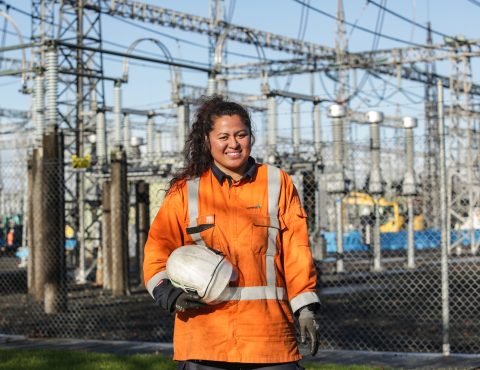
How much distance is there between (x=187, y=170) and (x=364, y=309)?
11574 millimetres

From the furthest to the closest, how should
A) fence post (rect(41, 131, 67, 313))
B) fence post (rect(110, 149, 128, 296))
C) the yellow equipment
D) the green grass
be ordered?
the yellow equipment → fence post (rect(110, 149, 128, 296)) → fence post (rect(41, 131, 67, 313)) → the green grass

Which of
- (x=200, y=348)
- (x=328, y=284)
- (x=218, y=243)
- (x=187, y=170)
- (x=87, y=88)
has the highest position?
(x=87, y=88)

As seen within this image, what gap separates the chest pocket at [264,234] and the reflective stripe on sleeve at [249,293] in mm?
160

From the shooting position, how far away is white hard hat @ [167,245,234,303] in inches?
164

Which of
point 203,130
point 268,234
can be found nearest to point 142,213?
point 203,130

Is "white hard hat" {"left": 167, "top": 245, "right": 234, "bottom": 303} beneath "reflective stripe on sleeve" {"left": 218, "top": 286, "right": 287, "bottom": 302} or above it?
above

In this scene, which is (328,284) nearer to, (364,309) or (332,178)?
(332,178)

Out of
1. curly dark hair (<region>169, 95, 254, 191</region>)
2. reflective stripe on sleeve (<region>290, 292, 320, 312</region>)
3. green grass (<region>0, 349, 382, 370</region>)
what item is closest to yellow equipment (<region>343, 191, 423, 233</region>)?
green grass (<region>0, 349, 382, 370</region>)

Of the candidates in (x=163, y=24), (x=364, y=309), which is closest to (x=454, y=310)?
(x=364, y=309)

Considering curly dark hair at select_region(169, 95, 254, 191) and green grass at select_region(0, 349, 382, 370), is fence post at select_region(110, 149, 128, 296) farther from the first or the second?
curly dark hair at select_region(169, 95, 254, 191)

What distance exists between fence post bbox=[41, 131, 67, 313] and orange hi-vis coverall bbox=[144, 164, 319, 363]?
33.6ft

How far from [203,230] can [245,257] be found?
0.22 meters

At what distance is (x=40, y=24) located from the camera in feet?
92.1

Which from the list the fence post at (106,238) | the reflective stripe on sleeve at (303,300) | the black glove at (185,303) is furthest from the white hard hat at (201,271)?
the fence post at (106,238)
